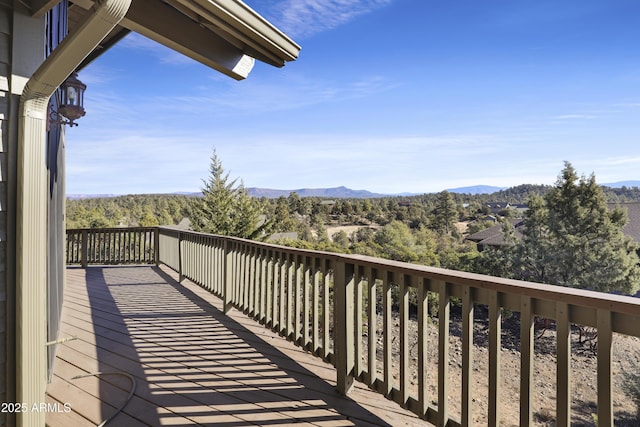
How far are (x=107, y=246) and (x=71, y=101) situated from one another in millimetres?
5824

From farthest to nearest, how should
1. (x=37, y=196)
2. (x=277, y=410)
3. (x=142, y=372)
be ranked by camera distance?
(x=142, y=372), (x=277, y=410), (x=37, y=196)

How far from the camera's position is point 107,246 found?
8.65 m

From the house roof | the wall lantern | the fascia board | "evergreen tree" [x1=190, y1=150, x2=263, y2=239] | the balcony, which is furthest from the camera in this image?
the house roof

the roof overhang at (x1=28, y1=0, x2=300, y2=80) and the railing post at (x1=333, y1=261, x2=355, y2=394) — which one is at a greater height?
the roof overhang at (x1=28, y1=0, x2=300, y2=80)

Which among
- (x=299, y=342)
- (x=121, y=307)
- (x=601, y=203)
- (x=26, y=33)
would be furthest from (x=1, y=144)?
(x=601, y=203)

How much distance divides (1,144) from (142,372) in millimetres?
1944

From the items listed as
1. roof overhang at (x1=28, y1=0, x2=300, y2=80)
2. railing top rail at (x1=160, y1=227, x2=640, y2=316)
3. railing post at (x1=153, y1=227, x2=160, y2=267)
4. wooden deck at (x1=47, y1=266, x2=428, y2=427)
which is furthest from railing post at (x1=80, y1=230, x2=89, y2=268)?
railing top rail at (x1=160, y1=227, x2=640, y2=316)

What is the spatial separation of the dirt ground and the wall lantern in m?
5.20

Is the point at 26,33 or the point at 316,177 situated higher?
the point at 316,177

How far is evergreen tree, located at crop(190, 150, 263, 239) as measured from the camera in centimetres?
1823

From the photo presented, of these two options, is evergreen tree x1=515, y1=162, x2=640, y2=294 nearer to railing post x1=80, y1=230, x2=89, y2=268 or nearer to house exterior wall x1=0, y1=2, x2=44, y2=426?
railing post x1=80, y1=230, x2=89, y2=268

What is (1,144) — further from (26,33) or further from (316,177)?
(316,177)

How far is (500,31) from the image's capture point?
60.7 ft

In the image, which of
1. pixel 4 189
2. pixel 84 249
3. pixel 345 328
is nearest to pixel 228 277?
pixel 345 328
